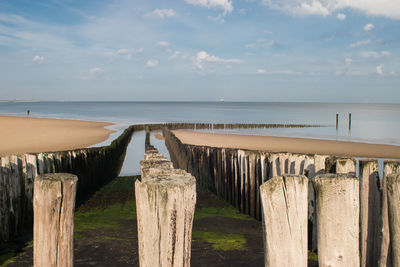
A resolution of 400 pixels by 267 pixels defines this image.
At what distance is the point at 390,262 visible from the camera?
2.50m

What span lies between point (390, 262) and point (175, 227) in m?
1.69

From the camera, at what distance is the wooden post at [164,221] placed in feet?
6.68

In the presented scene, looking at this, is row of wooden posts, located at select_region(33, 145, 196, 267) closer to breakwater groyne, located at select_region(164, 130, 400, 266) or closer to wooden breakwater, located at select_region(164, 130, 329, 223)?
breakwater groyne, located at select_region(164, 130, 400, 266)

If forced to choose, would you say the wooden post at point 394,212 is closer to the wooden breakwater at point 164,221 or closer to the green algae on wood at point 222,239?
the wooden breakwater at point 164,221

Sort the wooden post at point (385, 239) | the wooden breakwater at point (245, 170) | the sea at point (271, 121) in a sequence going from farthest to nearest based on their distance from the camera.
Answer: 1. the sea at point (271, 121)
2. the wooden breakwater at point (245, 170)
3. the wooden post at point (385, 239)

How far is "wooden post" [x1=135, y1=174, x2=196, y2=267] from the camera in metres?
2.04

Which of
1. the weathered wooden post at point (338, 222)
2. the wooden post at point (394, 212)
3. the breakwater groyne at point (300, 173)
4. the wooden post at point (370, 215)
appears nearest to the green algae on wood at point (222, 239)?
the breakwater groyne at point (300, 173)

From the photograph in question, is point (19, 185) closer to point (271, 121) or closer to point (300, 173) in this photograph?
point (300, 173)

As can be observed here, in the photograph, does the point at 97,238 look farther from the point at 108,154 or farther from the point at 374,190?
the point at 108,154

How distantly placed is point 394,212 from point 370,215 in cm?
65

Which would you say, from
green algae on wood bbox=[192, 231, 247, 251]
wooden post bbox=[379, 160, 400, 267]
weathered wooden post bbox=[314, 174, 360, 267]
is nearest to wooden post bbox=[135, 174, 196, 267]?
weathered wooden post bbox=[314, 174, 360, 267]

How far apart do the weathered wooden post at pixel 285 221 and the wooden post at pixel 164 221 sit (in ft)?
1.75

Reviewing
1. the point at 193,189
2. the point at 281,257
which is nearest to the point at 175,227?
the point at 193,189

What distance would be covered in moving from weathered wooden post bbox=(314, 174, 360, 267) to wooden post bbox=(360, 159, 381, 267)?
0.69 metres
